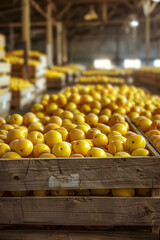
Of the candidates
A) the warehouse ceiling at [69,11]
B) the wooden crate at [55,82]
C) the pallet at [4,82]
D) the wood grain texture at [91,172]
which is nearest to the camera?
the wood grain texture at [91,172]

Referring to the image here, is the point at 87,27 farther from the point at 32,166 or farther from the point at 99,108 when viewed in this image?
the point at 32,166

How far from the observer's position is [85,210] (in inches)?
67.7

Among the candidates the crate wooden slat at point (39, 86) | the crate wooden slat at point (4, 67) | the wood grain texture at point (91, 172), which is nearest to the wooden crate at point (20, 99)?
the crate wooden slat at point (4, 67)

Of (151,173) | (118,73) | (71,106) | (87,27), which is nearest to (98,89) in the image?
(71,106)

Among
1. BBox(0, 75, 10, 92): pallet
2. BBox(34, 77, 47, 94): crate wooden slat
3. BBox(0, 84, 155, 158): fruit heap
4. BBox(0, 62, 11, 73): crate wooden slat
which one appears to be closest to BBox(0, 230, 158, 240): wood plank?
BBox(0, 84, 155, 158): fruit heap

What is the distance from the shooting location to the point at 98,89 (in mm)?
5059

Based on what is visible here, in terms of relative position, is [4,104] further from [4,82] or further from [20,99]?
[20,99]

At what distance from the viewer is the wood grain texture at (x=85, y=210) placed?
1.72 metres

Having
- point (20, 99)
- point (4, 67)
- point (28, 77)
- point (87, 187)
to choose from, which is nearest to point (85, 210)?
point (87, 187)

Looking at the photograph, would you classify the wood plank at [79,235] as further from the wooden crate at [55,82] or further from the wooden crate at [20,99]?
the wooden crate at [55,82]

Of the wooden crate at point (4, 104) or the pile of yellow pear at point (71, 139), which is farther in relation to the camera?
the wooden crate at point (4, 104)

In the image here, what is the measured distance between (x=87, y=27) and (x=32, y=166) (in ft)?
90.5

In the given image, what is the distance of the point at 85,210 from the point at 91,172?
0.64ft

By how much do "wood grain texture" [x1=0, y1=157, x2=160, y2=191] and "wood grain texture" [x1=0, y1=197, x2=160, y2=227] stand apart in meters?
0.07
